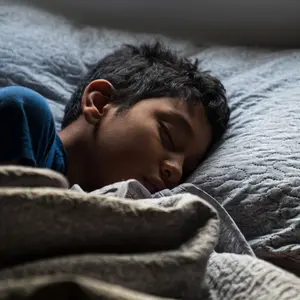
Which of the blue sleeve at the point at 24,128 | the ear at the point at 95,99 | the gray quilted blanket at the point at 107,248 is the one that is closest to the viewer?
the gray quilted blanket at the point at 107,248

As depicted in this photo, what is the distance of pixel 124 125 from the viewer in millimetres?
1145

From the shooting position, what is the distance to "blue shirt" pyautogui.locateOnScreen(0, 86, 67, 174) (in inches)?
36.7

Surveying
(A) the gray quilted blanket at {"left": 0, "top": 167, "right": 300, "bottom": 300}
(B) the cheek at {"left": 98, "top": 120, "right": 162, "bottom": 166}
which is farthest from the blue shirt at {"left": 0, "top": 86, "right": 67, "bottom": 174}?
(A) the gray quilted blanket at {"left": 0, "top": 167, "right": 300, "bottom": 300}

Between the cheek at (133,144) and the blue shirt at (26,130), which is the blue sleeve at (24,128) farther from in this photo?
the cheek at (133,144)

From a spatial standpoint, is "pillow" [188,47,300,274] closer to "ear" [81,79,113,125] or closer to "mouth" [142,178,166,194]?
"mouth" [142,178,166,194]

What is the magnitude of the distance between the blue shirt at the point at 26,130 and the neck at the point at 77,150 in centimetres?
5

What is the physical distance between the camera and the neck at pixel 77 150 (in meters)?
1.16

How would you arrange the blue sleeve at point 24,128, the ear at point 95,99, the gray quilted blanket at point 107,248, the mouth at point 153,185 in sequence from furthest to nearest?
the ear at point 95,99, the mouth at point 153,185, the blue sleeve at point 24,128, the gray quilted blanket at point 107,248

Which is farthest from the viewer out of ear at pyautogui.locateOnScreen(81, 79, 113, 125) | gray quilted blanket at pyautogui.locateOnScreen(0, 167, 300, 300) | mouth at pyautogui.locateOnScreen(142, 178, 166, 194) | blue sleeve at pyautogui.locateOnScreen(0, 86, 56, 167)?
ear at pyautogui.locateOnScreen(81, 79, 113, 125)

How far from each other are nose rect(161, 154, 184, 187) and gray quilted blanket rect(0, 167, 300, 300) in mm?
472

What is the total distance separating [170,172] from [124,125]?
0.13 metres

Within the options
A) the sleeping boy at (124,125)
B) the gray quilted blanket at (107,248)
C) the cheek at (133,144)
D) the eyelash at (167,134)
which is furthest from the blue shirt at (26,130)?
the gray quilted blanket at (107,248)

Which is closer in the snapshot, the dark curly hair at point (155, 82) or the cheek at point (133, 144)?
the cheek at point (133, 144)

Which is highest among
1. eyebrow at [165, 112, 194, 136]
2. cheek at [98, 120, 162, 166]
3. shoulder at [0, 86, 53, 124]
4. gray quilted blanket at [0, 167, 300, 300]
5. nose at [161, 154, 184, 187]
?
gray quilted blanket at [0, 167, 300, 300]
